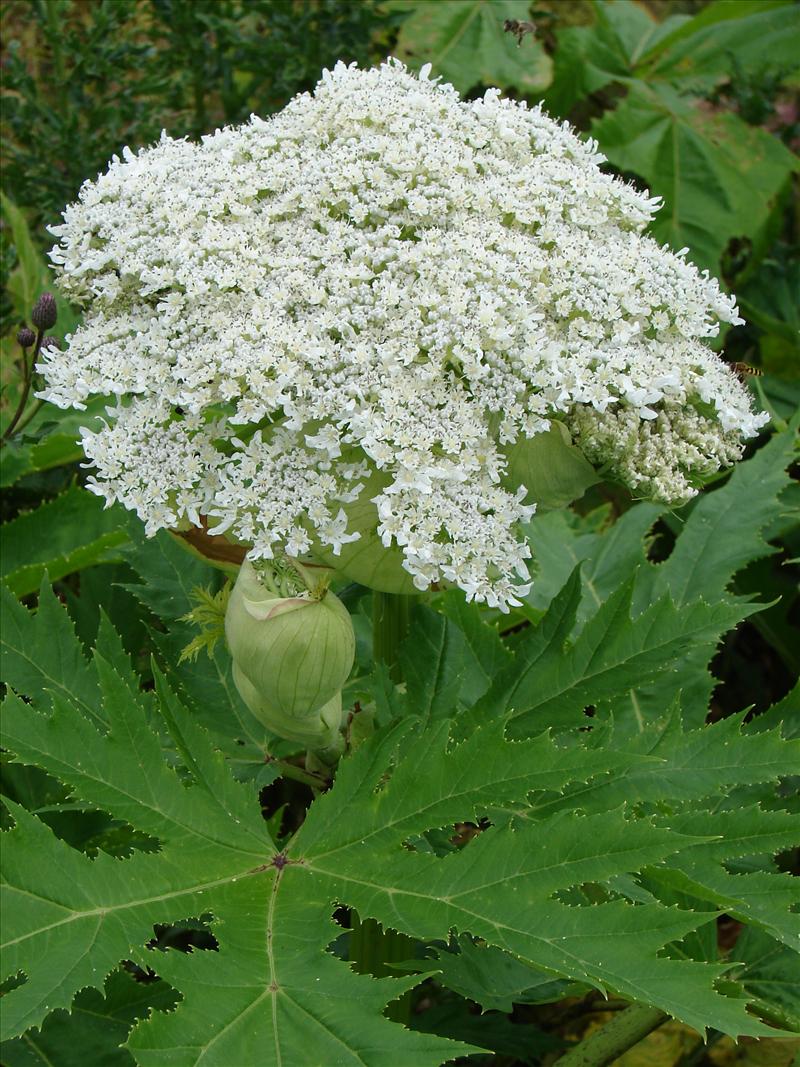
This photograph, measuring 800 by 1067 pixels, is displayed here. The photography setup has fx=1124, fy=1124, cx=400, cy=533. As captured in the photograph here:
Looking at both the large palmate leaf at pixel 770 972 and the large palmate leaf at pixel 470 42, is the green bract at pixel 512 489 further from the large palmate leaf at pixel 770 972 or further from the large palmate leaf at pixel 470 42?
the large palmate leaf at pixel 470 42

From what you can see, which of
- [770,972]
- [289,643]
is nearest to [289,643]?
[289,643]

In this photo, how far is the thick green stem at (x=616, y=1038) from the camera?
56.6 inches

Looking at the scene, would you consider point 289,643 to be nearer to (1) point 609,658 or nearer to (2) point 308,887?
(2) point 308,887

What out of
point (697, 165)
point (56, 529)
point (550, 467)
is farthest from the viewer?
point (697, 165)

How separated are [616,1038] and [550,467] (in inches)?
29.5

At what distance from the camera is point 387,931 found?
140 centimetres

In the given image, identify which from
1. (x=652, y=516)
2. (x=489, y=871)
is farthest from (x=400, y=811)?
(x=652, y=516)

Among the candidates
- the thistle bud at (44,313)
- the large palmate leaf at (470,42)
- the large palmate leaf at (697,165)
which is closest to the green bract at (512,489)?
the thistle bud at (44,313)

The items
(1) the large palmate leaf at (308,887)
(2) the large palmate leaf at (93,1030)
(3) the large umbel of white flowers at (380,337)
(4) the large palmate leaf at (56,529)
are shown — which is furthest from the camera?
(4) the large palmate leaf at (56,529)

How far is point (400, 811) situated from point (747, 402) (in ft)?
2.04

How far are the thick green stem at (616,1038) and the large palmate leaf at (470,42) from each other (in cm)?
218

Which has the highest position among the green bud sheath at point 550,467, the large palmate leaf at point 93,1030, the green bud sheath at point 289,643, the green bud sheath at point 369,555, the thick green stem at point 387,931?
the green bud sheath at point 550,467

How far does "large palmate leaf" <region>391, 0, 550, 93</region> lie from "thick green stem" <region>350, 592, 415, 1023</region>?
5.81ft

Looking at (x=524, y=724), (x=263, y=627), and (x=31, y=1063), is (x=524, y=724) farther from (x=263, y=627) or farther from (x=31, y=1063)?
(x=31, y=1063)
